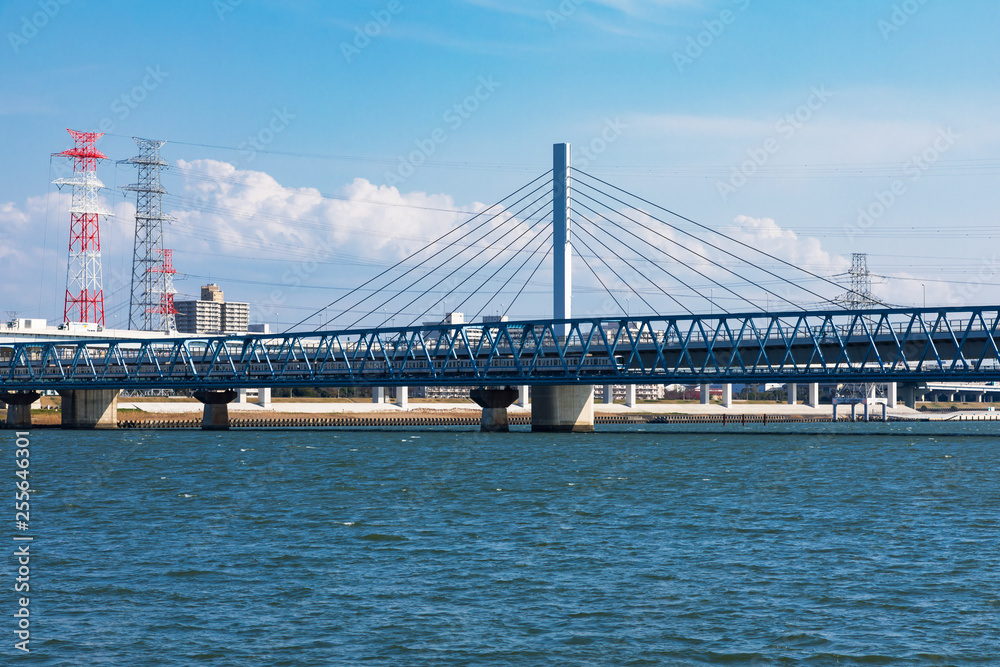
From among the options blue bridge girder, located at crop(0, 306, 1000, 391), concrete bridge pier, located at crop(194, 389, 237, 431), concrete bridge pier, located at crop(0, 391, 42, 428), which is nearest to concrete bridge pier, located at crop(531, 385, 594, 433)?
blue bridge girder, located at crop(0, 306, 1000, 391)

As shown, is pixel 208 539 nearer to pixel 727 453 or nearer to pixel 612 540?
pixel 612 540

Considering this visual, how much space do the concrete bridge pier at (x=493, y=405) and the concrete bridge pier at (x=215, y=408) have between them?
31258 millimetres

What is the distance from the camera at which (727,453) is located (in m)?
84.8

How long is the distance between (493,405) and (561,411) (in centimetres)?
860

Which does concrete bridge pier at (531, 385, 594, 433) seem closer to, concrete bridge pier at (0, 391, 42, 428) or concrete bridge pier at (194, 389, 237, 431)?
concrete bridge pier at (194, 389, 237, 431)

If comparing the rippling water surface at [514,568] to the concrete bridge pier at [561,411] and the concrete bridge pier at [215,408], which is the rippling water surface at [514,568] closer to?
the concrete bridge pier at [561,411]

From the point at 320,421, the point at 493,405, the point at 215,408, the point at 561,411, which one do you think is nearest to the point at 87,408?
the point at 215,408

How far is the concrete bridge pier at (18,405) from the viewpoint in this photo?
13925cm

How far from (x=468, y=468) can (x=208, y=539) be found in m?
A: 31.9

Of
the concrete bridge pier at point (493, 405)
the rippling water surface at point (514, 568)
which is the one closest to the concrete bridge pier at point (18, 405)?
the concrete bridge pier at point (493, 405)

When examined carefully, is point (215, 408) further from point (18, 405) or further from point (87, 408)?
point (18, 405)

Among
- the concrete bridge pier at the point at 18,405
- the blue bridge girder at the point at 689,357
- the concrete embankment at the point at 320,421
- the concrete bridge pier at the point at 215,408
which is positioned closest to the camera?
the blue bridge girder at the point at 689,357

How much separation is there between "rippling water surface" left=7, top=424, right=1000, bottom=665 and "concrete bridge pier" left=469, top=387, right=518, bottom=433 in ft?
202

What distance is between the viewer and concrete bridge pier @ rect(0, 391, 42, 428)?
139 m
